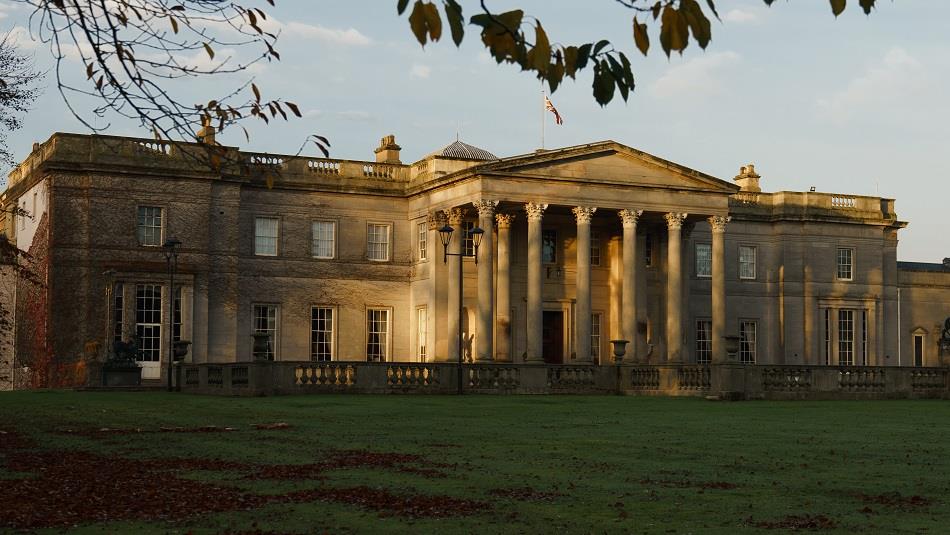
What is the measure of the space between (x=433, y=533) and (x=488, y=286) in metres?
41.9

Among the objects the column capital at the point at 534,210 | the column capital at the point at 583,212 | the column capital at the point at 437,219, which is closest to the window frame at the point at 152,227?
the column capital at the point at 437,219

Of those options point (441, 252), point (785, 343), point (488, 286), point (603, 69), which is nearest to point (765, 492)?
point (603, 69)

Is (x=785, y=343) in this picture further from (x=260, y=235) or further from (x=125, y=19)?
(x=125, y=19)

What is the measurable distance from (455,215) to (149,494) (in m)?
41.8

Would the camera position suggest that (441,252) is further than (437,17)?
Yes

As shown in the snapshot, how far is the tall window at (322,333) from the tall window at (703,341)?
58.7 ft

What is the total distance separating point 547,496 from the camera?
1336 centimetres

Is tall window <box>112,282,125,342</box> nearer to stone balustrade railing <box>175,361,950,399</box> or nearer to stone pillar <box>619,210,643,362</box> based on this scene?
stone balustrade railing <box>175,361,950,399</box>

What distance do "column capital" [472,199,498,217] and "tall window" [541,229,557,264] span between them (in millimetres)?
6359

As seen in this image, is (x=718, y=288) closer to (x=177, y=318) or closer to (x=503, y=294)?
(x=503, y=294)

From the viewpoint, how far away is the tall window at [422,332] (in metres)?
56.9

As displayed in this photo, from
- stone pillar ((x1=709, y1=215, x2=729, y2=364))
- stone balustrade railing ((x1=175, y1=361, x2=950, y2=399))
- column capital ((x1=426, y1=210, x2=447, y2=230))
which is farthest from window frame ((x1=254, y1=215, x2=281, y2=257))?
stone pillar ((x1=709, y1=215, x2=729, y2=364))

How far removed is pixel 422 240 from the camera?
58219mm

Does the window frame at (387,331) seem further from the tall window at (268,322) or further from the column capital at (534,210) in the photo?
the column capital at (534,210)
